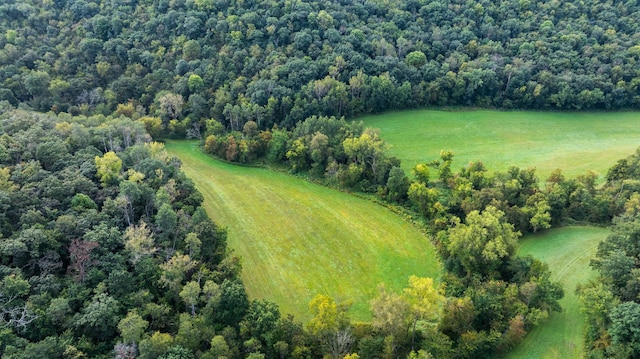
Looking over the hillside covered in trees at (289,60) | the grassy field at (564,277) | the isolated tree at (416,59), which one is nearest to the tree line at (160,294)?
the grassy field at (564,277)

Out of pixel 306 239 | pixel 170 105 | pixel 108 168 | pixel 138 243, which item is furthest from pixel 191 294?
pixel 170 105

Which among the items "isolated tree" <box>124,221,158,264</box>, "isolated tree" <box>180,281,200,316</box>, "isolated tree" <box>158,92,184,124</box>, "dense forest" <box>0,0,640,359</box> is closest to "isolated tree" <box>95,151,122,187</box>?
"dense forest" <box>0,0,640,359</box>

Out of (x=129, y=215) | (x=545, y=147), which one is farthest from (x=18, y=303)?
(x=545, y=147)

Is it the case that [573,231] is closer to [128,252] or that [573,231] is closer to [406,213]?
[406,213]

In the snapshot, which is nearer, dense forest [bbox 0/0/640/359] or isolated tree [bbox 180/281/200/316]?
dense forest [bbox 0/0/640/359]

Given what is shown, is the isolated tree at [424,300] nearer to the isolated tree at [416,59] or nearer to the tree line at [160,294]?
the tree line at [160,294]

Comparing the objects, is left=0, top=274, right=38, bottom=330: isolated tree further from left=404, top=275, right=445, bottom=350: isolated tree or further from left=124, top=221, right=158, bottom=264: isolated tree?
left=404, top=275, right=445, bottom=350: isolated tree
